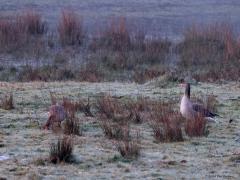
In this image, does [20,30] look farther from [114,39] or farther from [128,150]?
[128,150]

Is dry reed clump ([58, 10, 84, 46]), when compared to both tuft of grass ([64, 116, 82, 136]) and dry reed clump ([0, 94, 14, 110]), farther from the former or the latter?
tuft of grass ([64, 116, 82, 136])

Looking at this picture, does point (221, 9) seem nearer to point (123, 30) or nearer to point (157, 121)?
point (123, 30)

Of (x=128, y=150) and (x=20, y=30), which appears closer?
(x=128, y=150)

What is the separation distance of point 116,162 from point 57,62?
10.9m

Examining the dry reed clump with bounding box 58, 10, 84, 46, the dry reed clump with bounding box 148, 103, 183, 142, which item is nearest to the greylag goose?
the dry reed clump with bounding box 148, 103, 183, 142

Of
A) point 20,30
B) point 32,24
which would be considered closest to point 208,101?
point 20,30

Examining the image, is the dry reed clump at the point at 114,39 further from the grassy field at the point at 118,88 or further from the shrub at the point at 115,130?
the shrub at the point at 115,130

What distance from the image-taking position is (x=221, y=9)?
27125 millimetres

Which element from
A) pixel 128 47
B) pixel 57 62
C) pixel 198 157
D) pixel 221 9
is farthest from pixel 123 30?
pixel 198 157

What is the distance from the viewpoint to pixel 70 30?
68.5 ft

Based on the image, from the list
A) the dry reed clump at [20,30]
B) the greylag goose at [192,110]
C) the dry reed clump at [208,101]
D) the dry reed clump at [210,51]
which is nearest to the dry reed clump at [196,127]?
the greylag goose at [192,110]

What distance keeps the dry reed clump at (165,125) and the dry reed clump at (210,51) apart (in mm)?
6537

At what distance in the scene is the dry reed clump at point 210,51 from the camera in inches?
726

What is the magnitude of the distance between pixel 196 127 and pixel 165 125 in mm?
369
